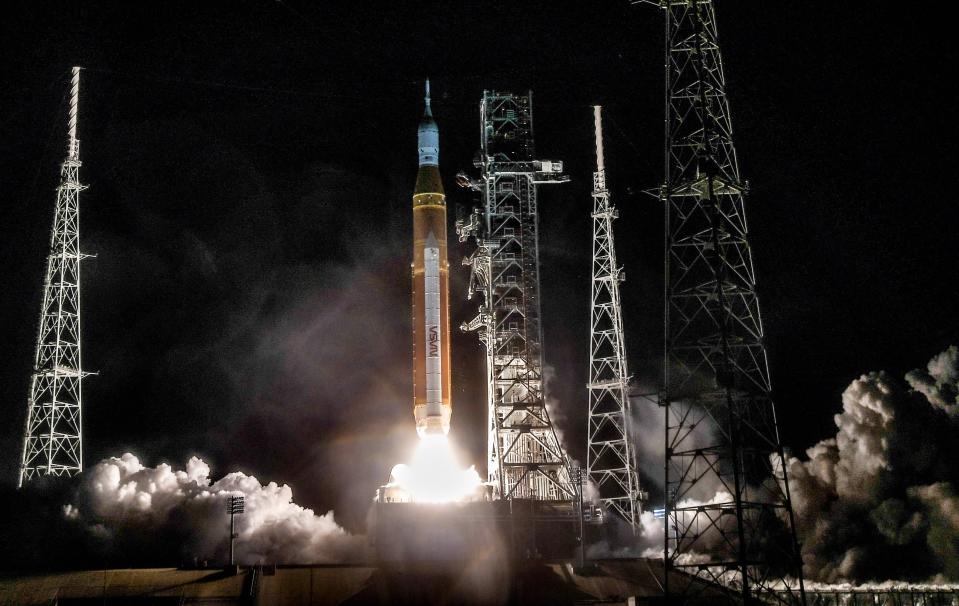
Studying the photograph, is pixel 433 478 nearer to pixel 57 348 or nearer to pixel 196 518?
pixel 196 518

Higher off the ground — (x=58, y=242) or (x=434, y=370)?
(x=58, y=242)

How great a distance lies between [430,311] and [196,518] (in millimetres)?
14849

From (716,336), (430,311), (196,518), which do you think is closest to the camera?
(716,336)

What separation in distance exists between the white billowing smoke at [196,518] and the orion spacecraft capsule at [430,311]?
868 cm

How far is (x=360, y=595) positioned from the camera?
38.7m

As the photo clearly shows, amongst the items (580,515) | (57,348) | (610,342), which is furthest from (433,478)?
(57,348)

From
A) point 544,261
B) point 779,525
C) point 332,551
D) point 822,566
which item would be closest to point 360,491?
point 332,551

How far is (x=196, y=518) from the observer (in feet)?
158

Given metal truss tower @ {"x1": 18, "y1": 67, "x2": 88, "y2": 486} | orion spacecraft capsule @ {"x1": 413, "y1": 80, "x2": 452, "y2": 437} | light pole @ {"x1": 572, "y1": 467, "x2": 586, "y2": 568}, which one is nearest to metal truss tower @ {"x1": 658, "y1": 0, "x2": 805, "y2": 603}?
light pole @ {"x1": 572, "y1": 467, "x2": 586, "y2": 568}

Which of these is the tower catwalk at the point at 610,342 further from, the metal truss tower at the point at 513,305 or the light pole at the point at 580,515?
the metal truss tower at the point at 513,305

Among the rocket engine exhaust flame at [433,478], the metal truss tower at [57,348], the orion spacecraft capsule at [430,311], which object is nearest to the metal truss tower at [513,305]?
the rocket engine exhaust flame at [433,478]

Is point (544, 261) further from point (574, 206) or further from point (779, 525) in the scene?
point (779, 525)

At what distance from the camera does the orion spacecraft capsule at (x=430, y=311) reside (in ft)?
145

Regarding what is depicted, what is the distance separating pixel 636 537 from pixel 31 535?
89.8 ft
